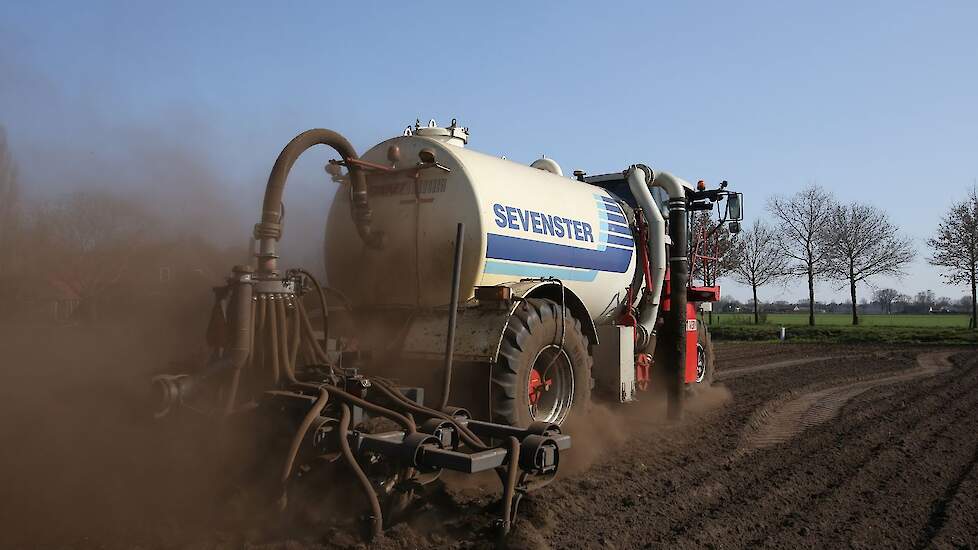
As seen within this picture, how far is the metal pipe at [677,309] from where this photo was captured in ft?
30.5

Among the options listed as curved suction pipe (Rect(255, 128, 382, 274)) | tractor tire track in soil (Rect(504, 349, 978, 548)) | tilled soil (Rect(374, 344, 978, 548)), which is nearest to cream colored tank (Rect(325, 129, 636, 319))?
curved suction pipe (Rect(255, 128, 382, 274))

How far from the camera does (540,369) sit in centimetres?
720

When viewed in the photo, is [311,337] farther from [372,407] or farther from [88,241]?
[88,241]

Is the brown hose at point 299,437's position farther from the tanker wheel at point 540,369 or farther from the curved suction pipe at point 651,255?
the curved suction pipe at point 651,255

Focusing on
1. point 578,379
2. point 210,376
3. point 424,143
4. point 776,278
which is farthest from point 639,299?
point 776,278

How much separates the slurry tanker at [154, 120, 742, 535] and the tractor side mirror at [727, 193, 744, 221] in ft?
4.14

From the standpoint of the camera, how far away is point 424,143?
275 inches

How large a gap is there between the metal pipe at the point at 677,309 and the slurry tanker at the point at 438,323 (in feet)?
0.07

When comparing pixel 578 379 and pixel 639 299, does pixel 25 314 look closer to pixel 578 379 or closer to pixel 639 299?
pixel 578 379

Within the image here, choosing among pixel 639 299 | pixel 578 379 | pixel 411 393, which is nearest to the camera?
pixel 411 393

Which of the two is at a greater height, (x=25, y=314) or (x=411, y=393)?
(x=25, y=314)

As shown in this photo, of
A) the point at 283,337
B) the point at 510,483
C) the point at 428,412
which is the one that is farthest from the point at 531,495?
the point at 283,337

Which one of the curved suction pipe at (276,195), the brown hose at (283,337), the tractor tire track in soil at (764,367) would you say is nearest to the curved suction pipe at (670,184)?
the curved suction pipe at (276,195)

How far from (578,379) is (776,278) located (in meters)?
37.7
